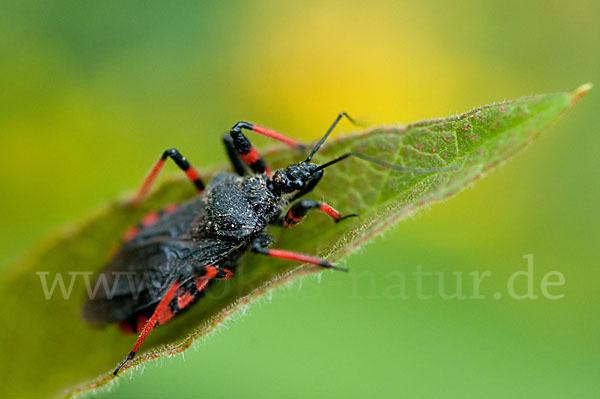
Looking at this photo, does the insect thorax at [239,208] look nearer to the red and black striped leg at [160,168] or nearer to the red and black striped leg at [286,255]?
the red and black striped leg at [160,168]

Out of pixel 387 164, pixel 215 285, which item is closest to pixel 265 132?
pixel 215 285

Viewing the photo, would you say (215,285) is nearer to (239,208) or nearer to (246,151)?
(239,208)

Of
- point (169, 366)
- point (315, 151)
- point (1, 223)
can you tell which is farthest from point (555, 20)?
point (1, 223)

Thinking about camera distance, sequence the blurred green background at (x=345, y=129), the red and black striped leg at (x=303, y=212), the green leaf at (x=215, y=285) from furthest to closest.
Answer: the blurred green background at (x=345, y=129)
the red and black striped leg at (x=303, y=212)
the green leaf at (x=215, y=285)

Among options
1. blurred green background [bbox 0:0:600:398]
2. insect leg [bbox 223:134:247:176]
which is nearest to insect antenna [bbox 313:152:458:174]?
blurred green background [bbox 0:0:600:398]

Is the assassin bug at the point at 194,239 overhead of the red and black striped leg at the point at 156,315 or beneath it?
overhead

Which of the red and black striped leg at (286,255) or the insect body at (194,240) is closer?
the red and black striped leg at (286,255)

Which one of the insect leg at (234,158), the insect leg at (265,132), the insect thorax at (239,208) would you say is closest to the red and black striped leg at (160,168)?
the insect thorax at (239,208)
